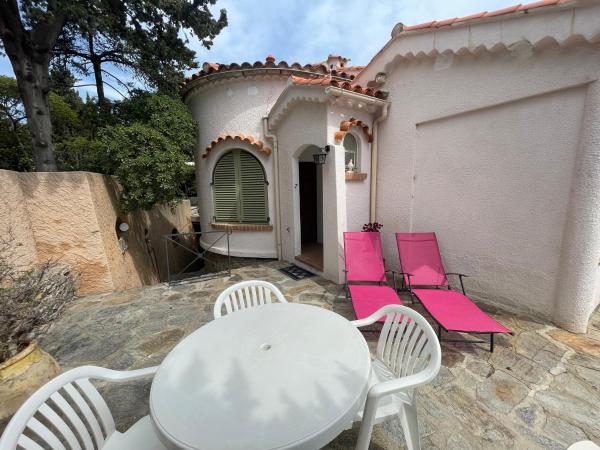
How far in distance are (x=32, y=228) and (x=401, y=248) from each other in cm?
692

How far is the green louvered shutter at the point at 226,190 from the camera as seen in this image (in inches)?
266

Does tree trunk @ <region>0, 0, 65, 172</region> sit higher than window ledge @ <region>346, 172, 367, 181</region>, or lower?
higher

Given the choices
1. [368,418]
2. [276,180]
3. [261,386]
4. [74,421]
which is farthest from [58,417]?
[276,180]

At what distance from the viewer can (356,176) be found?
5.09 m

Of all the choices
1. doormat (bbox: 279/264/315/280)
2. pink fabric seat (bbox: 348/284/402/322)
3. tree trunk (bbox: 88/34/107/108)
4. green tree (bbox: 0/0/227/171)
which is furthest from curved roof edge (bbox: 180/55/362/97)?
pink fabric seat (bbox: 348/284/402/322)

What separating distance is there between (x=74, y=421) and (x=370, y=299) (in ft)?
10.4

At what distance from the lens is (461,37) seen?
3750 millimetres

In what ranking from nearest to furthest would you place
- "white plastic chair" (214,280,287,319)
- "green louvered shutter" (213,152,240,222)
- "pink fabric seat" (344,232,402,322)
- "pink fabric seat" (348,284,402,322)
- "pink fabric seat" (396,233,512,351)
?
1. "white plastic chair" (214,280,287,319)
2. "pink fabric seat" (396,233,512,351)
3. "pink fabric seat" (348,284,402,322)
4. "pink fabric seat" (344,232,402,322)
5. "green louvered shutter" (213,152,240,222)

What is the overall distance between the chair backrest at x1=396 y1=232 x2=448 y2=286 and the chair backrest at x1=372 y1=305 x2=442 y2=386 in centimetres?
231

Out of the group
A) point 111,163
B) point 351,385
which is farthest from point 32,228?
point 351,385

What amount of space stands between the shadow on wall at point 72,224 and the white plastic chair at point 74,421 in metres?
4.16

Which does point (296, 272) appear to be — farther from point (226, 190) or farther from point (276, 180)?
point (226, 190)

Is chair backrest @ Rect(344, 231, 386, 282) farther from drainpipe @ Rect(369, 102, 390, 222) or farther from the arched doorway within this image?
the arched doorway

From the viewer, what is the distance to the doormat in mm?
5581
